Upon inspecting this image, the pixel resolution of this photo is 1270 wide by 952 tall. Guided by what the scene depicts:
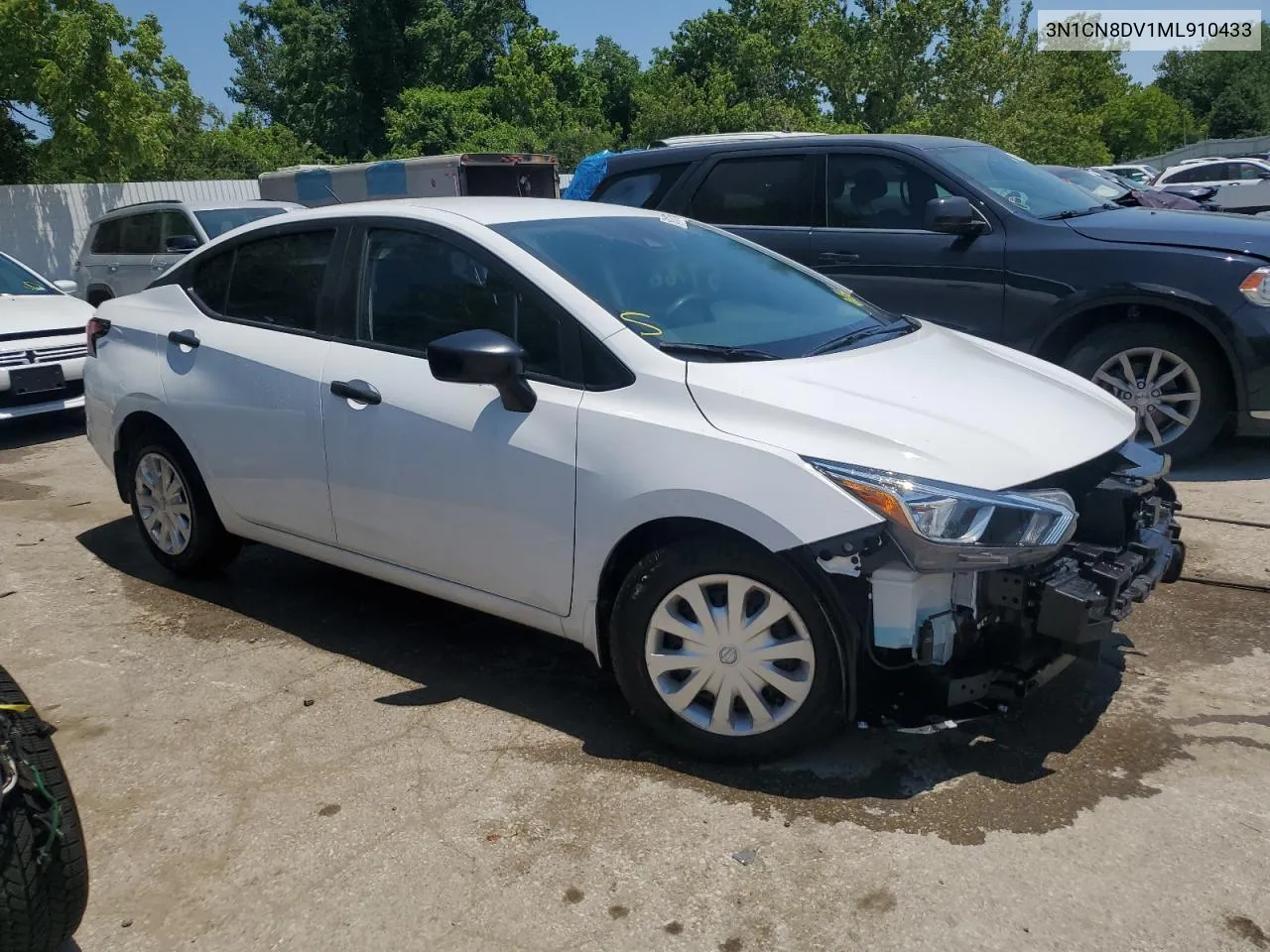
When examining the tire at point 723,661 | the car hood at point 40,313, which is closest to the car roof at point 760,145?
the tire at point 723,661

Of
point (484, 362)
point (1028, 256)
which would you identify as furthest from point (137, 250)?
point (484, 362)

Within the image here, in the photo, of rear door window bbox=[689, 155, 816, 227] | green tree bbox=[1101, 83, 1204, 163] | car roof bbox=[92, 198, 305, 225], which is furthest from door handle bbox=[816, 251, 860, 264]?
green tree bbox=[1101, 83, 1204, 163]

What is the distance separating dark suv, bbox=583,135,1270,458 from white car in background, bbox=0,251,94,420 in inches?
189

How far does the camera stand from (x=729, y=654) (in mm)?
3146

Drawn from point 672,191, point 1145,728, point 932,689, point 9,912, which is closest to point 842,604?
point 932,689

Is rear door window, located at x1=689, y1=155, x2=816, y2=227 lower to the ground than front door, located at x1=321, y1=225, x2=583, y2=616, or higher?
higher

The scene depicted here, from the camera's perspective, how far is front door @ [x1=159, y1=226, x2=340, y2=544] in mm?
4180

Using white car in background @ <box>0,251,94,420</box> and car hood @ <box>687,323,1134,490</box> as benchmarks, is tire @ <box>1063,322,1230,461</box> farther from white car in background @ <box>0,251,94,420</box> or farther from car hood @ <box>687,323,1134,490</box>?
white car in background @ <box>0,251,94,420</box>

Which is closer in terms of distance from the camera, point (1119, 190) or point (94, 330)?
point (94, 330)

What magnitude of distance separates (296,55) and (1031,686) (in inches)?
1834

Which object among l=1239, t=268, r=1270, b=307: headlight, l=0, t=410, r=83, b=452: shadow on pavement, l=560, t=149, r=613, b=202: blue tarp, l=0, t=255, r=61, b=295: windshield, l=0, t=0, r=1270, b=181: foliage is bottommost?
l=0, t=410, r=83, b=452: shadow on pavement

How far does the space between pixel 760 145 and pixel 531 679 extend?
4372 mm

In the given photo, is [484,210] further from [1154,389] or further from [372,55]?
[372,55]

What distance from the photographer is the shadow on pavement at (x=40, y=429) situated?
854 cm
